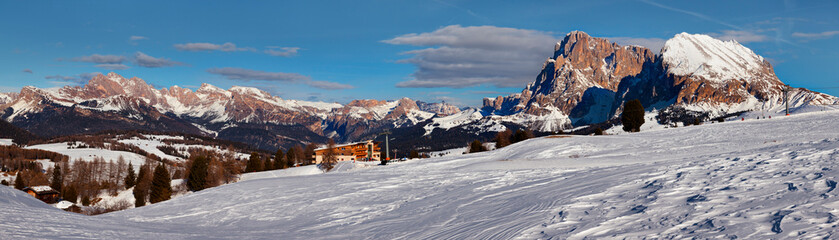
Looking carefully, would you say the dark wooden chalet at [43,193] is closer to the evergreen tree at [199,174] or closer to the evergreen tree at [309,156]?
the evergreen tree at [199,174]

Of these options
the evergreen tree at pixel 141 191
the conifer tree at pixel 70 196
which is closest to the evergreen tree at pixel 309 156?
the evergreen tree at pixel 141 191

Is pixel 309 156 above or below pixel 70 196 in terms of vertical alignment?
above

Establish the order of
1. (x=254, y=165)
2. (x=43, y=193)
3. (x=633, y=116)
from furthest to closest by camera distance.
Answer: (x=254, y=165) < (x=43, y=193) < (x=633, y=116)

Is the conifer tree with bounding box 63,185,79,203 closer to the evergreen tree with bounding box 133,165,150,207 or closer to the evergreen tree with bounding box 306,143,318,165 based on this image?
the evergreen tree with bounding box 133,165,150,207

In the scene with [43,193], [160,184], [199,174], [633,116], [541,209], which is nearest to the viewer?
[541,209]

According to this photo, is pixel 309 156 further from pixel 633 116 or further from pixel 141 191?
pixel 633 116

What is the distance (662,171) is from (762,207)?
24.8ft

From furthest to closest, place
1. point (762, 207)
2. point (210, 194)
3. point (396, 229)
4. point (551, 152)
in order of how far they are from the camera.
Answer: point (551, 152) → point (210, 194) → point (396, 229) → point (762, 207)

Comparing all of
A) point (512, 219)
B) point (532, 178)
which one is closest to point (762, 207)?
point (512, 219)

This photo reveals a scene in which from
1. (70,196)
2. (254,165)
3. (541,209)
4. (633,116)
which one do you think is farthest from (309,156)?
(541,209)

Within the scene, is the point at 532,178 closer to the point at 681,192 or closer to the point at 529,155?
the point at 681,192

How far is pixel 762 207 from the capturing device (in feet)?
33.4

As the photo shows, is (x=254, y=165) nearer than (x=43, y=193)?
No

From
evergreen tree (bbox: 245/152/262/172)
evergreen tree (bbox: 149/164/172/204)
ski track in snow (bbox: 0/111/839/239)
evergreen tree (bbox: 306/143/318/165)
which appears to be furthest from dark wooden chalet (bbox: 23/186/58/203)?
ski track in snow (bbox: 0/111/839/239)
